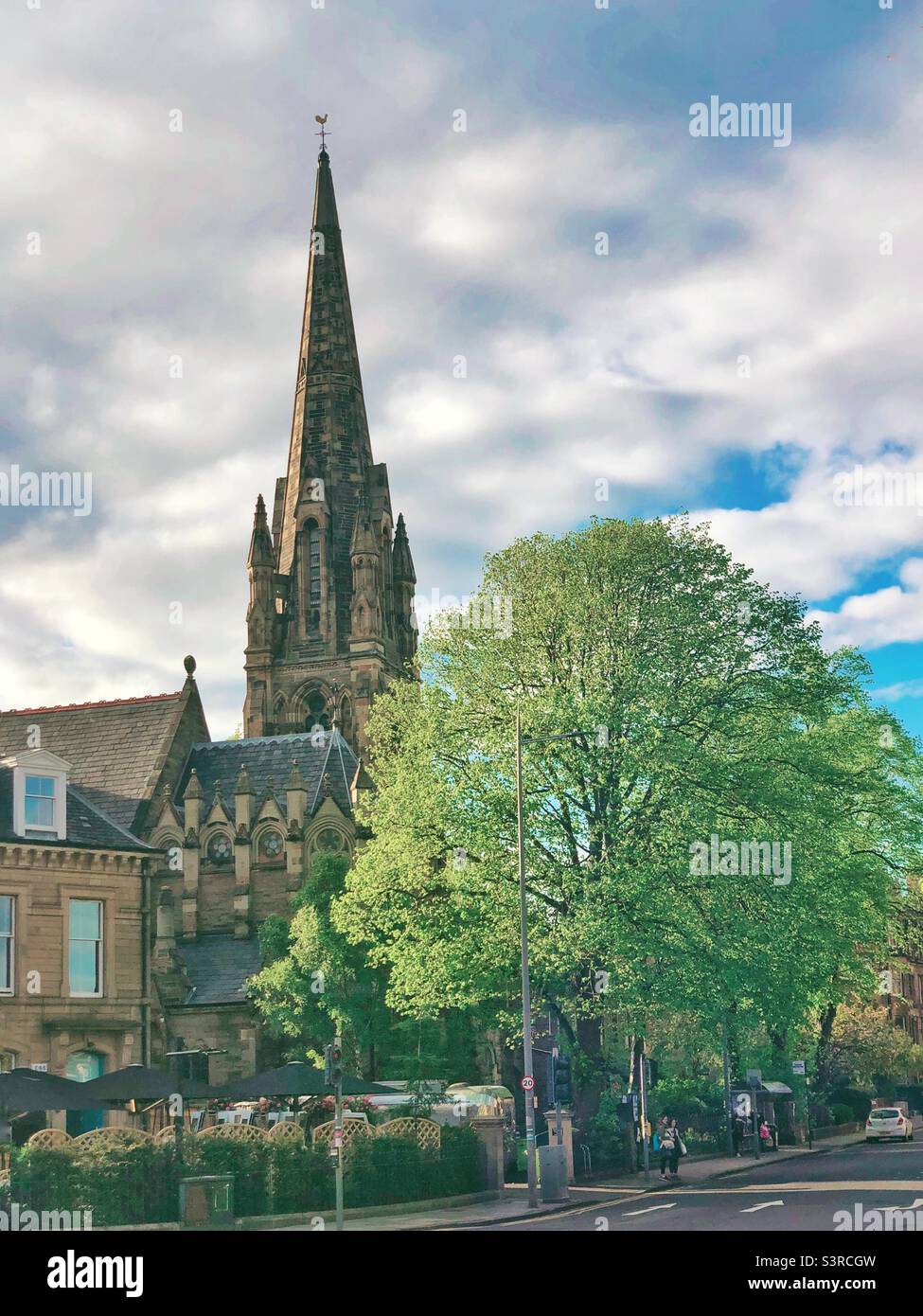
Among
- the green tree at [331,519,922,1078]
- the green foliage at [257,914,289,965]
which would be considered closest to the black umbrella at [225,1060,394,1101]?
the green tree at [331,519,922,1078]

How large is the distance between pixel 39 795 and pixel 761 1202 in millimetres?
21320

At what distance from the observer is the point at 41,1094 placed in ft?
109

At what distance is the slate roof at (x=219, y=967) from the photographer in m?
60.1

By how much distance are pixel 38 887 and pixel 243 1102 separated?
1463 centimetres

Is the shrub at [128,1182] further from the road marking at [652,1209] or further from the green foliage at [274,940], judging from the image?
the green foliage at [274,940]

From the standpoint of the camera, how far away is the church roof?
65000mm

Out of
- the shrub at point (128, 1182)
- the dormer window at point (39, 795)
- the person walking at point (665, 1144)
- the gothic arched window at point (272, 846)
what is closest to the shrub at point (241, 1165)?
the shrub at point (128, 1182)

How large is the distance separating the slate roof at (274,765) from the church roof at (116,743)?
2054 mm

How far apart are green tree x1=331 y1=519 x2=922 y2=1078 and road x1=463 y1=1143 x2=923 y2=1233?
4193 mm

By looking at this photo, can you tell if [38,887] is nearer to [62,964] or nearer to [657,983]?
[62,964]

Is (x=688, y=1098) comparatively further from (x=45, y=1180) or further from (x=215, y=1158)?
(x=45, y=1180)

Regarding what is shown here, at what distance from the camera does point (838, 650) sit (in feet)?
208

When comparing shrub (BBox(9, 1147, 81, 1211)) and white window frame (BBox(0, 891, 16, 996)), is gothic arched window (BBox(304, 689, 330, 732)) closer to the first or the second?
white window frame (BBox(0, 891, 16, 996))

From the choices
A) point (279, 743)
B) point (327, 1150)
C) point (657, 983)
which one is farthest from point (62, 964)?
point (279, 743)
